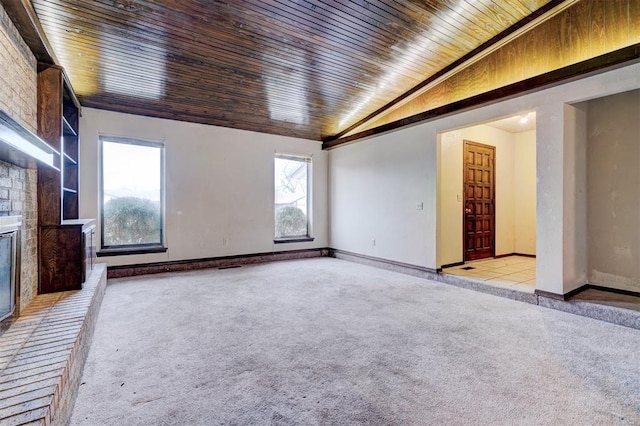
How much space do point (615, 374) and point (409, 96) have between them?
4.44 m

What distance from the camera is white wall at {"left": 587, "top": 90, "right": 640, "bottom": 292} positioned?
3.59 metres

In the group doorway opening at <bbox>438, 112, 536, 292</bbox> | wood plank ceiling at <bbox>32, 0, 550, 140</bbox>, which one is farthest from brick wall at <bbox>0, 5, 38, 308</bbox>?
doorway opening at <bbox>438, 112, 536, 292</bbox>

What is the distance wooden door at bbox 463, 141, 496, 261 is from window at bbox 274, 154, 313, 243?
10.6ft

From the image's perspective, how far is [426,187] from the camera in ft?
16.2

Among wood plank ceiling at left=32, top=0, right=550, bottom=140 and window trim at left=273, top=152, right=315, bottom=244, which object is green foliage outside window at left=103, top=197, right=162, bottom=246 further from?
window trim at left=273, top=152, right=315, bottom=244

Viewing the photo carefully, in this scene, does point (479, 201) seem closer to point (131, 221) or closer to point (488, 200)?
point (488, 200)

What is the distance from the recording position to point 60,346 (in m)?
1.81

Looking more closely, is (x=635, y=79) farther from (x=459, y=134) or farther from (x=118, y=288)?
(x=118, y=288)

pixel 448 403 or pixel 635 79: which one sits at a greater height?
pixel 635 79

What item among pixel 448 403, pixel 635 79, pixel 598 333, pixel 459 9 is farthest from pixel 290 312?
pixel 635 79

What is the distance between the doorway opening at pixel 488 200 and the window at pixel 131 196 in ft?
15.5

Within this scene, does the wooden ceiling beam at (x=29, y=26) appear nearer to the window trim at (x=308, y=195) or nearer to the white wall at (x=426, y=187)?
the window trim at (x=308, y=195)

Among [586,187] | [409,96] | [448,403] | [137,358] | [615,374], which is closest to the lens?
[448,403]

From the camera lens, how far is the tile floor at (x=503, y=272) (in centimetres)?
409
